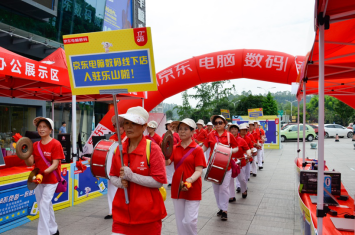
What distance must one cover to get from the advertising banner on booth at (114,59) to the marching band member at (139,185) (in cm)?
33

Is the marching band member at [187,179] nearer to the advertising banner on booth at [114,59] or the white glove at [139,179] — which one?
the white glove at [139,179]

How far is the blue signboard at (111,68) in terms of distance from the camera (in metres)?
2.91

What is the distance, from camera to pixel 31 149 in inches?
177

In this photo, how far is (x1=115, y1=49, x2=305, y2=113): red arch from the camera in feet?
29.1

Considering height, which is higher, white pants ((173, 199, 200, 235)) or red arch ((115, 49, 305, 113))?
red arch ((115, 49, 305, 113))

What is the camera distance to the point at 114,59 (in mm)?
2953

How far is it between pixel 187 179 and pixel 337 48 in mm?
2435

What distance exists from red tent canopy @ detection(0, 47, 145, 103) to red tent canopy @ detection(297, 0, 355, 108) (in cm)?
517

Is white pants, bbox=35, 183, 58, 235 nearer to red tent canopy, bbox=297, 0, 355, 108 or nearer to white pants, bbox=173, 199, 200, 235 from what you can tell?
white pants, bbox=173, 199, 200, 235

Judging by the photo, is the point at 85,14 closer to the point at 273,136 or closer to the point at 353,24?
the point at 273,136

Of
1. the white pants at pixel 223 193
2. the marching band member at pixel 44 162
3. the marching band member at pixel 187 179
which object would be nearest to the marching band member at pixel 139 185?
the marching band member at pixel 187 179

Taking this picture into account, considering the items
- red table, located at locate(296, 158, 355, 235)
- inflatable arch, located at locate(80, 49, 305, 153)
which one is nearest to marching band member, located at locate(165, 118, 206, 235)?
red table, located at locate(296, 158, 355, 235)

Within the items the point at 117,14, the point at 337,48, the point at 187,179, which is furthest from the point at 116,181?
the point at 117,14

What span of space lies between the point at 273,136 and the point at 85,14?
15231 mm
